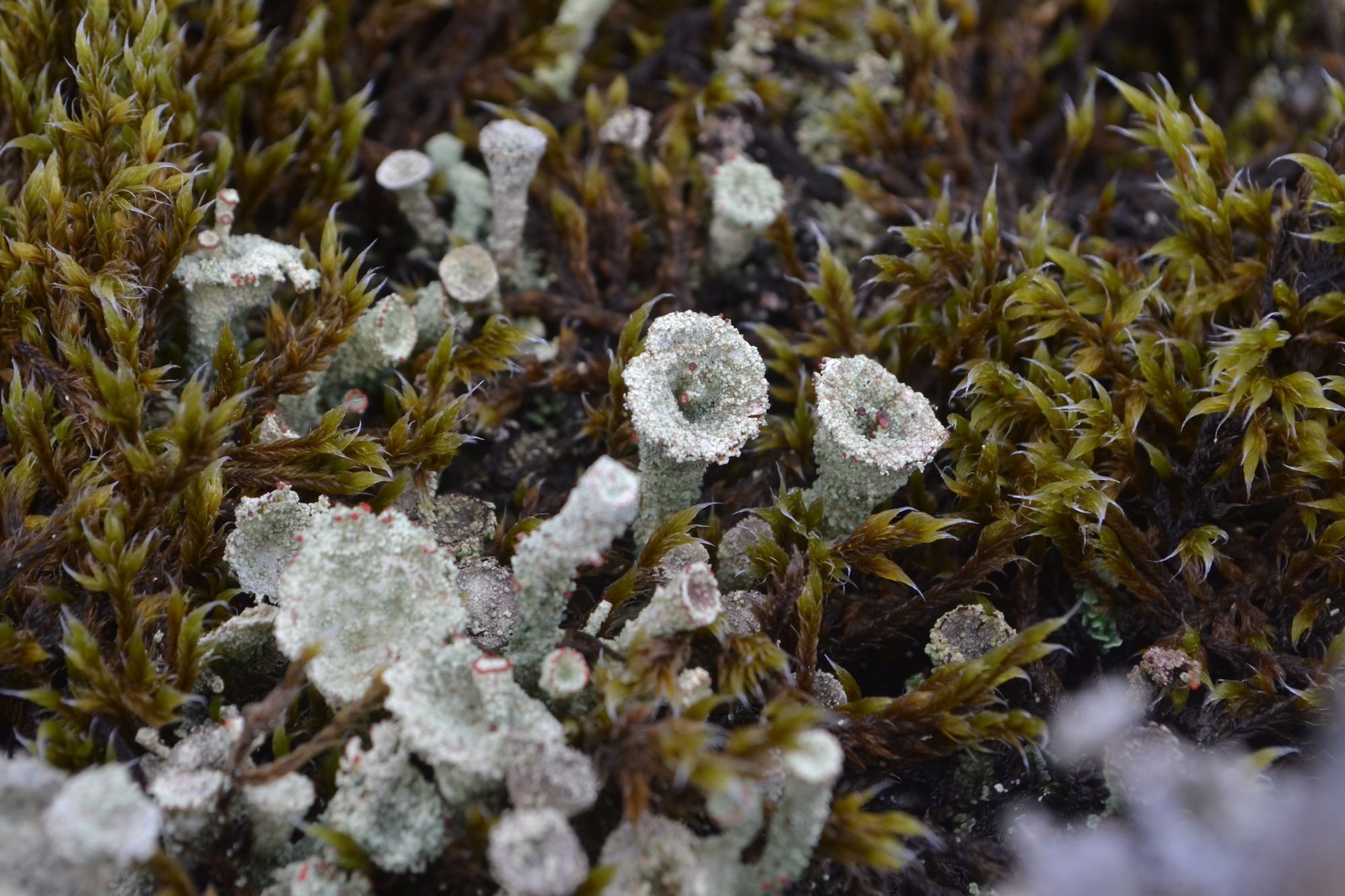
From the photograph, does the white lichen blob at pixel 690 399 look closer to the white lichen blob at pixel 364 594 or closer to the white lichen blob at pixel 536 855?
the white lichen blob at pixel 364 594

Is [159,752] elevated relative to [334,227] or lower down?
lower down

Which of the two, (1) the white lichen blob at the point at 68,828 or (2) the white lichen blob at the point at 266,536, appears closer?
(1) the white lichen blob at the point at 68,828

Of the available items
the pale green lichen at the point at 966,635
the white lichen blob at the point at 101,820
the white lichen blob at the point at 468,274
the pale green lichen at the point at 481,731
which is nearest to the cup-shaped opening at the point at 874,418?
the pale green lichen at the point at 966,635

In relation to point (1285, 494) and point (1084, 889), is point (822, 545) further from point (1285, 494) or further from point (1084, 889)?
point (1285, 494)

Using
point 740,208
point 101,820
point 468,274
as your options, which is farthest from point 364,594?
point 740,208

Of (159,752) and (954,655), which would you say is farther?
(954,655)

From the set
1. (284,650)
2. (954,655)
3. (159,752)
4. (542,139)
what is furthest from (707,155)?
(159,752)

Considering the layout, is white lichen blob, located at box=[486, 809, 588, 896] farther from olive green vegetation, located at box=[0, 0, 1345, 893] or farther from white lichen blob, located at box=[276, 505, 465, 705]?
white lichen blob, located at box=[276, 505, 465, 705]
